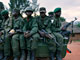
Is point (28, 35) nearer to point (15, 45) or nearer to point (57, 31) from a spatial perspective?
point (15, 45)

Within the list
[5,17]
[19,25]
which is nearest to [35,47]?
[19,25]

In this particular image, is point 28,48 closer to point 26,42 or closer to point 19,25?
point 26,42

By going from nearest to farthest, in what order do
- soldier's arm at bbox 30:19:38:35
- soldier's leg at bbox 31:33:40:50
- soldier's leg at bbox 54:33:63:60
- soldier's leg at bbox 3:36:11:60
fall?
soldier's leg at bbox 31:33:40:50, soldier's arm at bbox 30:19:38:35, soldier's leg at bbox 54:33:63:60, soldier's leg at bbox 3:36:11:60

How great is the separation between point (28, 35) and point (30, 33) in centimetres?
8

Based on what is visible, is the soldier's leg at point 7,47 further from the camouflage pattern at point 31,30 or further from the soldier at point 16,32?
the camouflage pattern at point 31,30

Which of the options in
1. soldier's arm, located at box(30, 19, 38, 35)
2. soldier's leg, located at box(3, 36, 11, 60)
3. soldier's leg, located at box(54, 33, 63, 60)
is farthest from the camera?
soldier's leg, located at box(3, 36, 11, 60)

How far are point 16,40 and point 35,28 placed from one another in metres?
0.65

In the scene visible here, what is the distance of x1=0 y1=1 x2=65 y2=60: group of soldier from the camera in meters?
4.38

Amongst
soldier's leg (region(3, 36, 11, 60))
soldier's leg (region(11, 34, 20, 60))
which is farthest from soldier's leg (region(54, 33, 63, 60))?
soldier's leg (region(3, 36, 11, 60))

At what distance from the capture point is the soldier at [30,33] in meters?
4.28

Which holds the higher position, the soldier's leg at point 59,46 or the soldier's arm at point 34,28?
the soldier's arm at point 34,28

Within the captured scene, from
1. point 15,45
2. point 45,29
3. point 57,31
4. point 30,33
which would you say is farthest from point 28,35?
point 57,31

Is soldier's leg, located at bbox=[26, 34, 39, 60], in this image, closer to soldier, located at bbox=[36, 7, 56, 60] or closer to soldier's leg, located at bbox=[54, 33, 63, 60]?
soldier, located at bbox=[36, 7, 56, 60]

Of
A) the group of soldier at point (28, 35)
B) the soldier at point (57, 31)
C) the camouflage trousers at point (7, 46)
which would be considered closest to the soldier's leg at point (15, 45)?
the group of soldier at point (28, 35)
